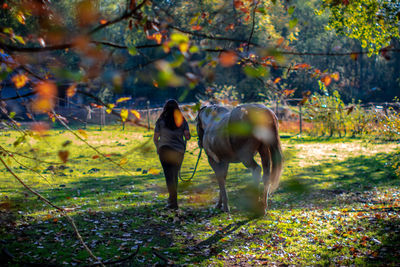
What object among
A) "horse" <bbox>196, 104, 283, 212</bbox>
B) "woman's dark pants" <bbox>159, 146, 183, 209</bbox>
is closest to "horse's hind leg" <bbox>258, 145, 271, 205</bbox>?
"horse" <bbox>196, 104, 283, 212</bbox>

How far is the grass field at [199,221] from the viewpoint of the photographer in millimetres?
5543

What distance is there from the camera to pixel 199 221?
7.53 meters

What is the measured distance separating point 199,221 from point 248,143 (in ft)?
6.31

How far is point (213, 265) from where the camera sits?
5391mm

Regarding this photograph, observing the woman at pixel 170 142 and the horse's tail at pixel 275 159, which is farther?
the woman at pixel 170 142

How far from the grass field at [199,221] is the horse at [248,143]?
38.1 inches

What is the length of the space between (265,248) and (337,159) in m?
11.2

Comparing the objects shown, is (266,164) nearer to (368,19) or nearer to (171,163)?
(171,163)

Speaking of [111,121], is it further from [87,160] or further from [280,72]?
[280,72]

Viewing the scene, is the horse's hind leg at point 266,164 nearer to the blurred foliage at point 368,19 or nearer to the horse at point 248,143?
the horse at point 248,143

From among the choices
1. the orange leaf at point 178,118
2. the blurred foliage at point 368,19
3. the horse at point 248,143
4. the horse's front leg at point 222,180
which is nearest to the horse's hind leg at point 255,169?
the horse at point 248,143

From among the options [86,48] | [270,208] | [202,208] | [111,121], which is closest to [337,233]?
[270,208]

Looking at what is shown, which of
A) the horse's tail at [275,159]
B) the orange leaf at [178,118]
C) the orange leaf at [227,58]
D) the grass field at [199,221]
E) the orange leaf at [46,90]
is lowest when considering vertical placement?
the grass field at [199,221]

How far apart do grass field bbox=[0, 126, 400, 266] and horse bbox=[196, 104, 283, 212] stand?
38.1 inches
